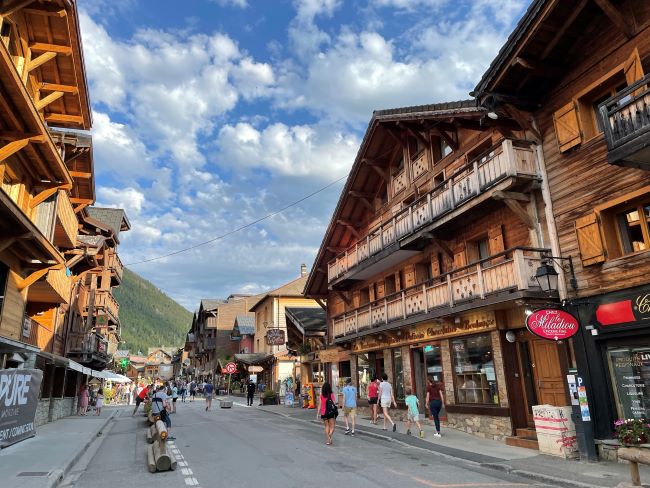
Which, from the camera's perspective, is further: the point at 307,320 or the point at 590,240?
the point at 307,320

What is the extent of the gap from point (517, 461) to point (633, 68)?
9.00 meters

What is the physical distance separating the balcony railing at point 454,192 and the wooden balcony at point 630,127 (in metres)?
2.86

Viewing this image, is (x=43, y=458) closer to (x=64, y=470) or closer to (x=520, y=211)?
(x=64, y=470)

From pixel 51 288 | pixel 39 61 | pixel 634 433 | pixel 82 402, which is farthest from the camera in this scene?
pixel 82 402

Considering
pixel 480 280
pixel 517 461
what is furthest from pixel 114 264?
pixel 517 461

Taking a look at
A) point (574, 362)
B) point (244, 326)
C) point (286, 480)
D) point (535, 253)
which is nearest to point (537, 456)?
point (574, 362)

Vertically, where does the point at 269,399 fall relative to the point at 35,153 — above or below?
below

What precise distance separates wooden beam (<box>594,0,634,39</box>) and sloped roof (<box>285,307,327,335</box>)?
2453cm

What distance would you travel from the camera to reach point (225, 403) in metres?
29.8

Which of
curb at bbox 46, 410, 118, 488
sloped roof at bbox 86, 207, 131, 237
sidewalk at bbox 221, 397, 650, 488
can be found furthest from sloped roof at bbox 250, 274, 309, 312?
curb at bbox 46, 410, 118, 488

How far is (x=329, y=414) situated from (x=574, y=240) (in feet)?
25.7

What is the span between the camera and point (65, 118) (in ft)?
56.7

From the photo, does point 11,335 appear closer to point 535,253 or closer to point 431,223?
point 431,223

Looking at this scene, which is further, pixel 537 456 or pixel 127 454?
pixel 127 454
